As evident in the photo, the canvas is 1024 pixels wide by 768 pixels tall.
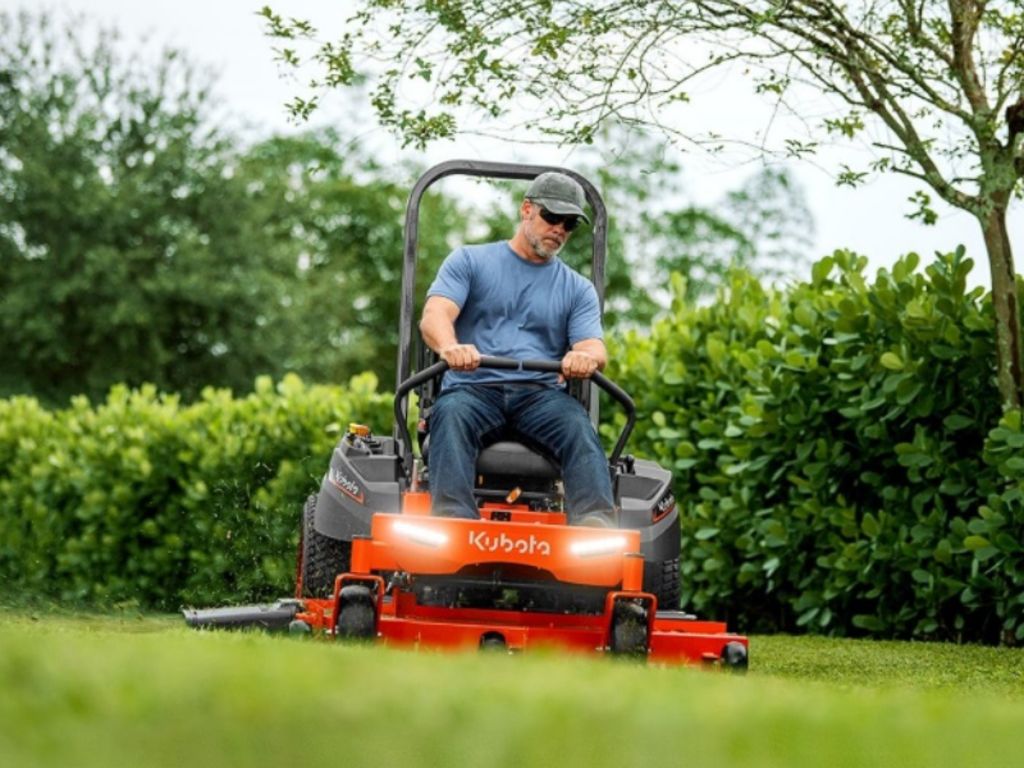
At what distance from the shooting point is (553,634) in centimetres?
686

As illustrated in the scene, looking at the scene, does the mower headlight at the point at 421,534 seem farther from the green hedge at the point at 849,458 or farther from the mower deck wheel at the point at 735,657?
the green hedge at the point at 849,458

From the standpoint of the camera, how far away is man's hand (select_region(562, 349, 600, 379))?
714 centimetres

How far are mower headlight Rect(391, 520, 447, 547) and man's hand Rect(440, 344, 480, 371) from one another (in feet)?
2.34

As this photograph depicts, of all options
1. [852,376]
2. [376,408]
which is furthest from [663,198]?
[852,376]

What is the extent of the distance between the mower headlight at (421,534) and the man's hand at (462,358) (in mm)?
713

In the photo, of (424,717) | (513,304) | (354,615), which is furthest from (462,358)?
(424,717)

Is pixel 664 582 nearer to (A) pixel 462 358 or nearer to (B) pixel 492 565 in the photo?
(B) pixel 492 565

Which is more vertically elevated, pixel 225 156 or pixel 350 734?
pixel 225 156

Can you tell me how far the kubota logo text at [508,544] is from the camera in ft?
21.9

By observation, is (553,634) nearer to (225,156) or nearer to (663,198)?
(225,156)

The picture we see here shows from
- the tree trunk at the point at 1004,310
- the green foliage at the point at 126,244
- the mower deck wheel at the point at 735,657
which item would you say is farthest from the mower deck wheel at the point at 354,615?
the green foliage at the point at 126,244

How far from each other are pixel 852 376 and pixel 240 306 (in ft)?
78.0

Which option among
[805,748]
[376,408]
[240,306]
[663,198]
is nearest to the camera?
[805,748]

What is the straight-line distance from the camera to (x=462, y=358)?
706 centimetres
